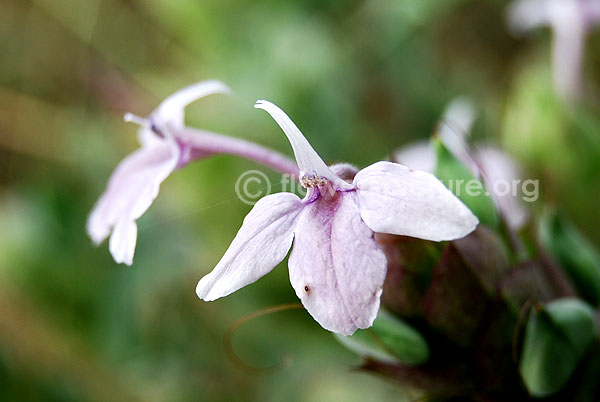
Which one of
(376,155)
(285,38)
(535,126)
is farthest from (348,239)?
(285,38)

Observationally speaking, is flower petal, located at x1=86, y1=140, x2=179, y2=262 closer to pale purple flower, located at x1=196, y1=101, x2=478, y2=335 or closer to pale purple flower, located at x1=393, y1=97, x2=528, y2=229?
pale purple flower, located at x1=196, y1=101, x2=478, y2=335

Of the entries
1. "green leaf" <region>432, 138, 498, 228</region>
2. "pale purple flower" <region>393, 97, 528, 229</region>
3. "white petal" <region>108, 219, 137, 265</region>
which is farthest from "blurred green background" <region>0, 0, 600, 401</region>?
"white petal" <region>108, 219, 137, 265</region>

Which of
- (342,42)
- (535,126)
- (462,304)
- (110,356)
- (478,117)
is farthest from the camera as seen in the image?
(342,42)

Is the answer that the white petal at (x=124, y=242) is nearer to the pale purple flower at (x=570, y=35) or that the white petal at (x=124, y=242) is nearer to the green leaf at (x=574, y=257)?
the green leaf at (x=574, y=257)

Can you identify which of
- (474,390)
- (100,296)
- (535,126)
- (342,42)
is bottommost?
(474,390)

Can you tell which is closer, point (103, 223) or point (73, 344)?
point (103, 223)

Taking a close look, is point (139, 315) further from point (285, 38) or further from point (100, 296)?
point (285, 38)

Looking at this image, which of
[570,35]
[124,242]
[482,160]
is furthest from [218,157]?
[124,242]
